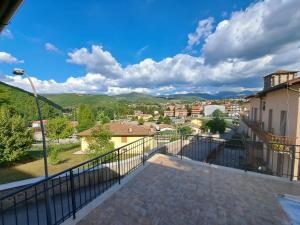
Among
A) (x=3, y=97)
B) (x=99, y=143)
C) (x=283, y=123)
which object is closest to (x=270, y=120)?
(x=283, y=123)

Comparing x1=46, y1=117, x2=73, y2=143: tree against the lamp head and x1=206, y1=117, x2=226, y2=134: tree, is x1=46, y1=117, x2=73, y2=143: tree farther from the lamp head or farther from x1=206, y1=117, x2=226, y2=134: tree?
x1=206, y1=117, x2=226, y2=134: tree

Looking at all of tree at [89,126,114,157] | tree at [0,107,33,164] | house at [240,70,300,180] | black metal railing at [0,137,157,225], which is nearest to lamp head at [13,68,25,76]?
black metal railing at [0,137,157,225]

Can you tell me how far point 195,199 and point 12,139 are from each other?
60.6ft

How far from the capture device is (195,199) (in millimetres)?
4055

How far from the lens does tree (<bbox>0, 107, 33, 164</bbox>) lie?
1634 centimetres

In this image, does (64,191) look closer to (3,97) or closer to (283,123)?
(283,123)

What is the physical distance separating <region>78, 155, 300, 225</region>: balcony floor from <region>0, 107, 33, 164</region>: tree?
53.4 ft

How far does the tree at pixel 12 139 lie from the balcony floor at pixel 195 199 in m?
16.3

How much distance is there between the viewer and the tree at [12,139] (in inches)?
643

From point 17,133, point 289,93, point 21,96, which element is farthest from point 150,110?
point 289,93

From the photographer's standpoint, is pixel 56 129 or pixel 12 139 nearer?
pixel 12 139

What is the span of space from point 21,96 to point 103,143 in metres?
73.1

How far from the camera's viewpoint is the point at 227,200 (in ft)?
13.3

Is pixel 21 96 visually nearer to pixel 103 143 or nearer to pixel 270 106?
pixel 103 143
